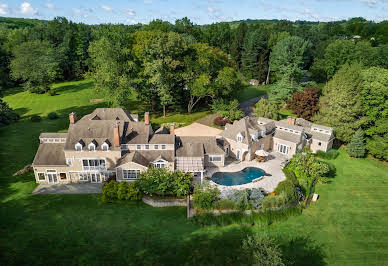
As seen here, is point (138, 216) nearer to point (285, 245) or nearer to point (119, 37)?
point (285, 245)

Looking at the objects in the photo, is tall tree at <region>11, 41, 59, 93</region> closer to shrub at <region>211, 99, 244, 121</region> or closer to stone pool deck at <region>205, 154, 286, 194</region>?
shrub at <region>211, 99, 244, 121</region>

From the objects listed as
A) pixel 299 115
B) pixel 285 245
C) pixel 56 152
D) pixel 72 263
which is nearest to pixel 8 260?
pixel 72 263

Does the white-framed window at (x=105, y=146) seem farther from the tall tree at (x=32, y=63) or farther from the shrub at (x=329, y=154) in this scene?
the tall tree at (x=32, y=63)

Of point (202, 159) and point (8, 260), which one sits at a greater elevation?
point (202, 159)

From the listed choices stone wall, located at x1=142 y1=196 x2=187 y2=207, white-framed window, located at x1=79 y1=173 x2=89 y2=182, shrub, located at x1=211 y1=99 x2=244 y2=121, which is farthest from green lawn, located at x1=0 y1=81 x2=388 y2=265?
shrub, located at x1=211 y1=99 x2=244 y2=121

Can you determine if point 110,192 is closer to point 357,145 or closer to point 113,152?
point 113,152

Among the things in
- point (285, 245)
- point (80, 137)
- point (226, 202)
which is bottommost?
point (285, 245)

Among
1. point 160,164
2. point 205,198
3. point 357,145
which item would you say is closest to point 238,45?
point 357,145

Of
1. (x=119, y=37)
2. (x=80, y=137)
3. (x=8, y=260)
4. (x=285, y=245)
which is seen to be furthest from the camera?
(x=119, y=37)
